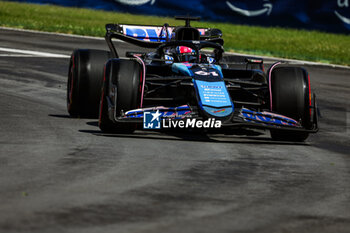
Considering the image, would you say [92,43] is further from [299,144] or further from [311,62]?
[299,144]

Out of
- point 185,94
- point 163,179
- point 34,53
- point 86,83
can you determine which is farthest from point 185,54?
point 34,53

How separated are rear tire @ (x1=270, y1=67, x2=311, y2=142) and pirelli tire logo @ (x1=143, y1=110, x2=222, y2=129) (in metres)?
0.99

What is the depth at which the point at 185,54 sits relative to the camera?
10.5 metres

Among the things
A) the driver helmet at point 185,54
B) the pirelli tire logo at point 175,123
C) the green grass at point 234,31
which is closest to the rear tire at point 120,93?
the pirelli tire logo at point 175,123

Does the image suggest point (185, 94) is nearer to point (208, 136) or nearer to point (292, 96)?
point (208, 136)

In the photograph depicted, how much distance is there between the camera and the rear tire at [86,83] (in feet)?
33.1

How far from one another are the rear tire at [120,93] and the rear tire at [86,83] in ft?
3.56

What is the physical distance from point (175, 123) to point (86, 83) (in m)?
2.01

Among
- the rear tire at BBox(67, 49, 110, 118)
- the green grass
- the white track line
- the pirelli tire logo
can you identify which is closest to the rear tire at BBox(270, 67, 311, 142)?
the pirelli tire logo

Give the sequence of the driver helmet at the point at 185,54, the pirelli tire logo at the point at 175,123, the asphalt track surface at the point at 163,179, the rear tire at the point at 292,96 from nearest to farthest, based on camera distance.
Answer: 1. the asphalt track surface at the point at 163,179
2. the pirelli tire logo at the point at 175,123
3. the rear tire at the point at 292,96
4. the driver helmet at the point at 185,54

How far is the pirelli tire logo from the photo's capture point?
8.49 m

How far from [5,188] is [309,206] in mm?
2217

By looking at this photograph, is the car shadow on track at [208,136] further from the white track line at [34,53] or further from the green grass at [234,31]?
the green grass at [234,31]

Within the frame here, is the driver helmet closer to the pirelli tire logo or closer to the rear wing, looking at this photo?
the rear wing
